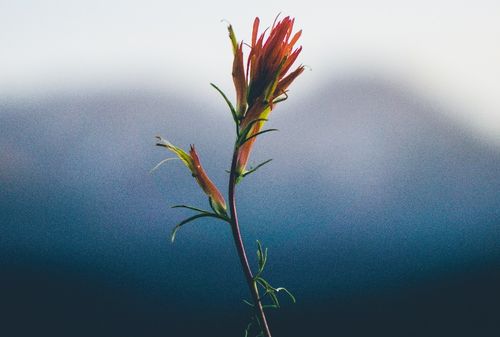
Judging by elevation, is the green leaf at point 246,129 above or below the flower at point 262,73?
below

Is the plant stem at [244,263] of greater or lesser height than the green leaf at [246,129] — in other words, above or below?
below

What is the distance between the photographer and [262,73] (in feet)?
1.43

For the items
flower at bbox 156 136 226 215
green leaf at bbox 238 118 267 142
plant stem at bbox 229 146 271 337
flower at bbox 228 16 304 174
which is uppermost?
flower at bbox 228 16 304 174

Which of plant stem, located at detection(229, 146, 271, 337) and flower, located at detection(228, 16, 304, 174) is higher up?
flower, located at detection(228, 16, 304, 174)

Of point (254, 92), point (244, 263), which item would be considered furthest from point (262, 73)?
point (244, 263)

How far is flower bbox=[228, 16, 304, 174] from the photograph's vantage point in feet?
Answer: 1.42

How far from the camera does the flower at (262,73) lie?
1.42 ft

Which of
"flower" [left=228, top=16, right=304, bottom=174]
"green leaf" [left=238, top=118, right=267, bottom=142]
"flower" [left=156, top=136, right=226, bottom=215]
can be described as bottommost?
"flower" [left=156, top=136, right=226, bottom=215]

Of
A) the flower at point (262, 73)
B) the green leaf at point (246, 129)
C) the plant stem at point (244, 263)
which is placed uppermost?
the flower at point (262, 73)

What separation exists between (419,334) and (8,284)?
158 centimetres

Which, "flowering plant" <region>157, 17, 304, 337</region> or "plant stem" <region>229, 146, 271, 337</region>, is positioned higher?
"flowering plant" <region>157, 17, 304, 337</region>

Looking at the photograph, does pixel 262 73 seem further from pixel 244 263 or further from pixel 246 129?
pixel 244 263

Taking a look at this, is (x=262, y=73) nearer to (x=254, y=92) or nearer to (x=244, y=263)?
(x=254, y=92)

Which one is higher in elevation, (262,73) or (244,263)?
(262,73)
